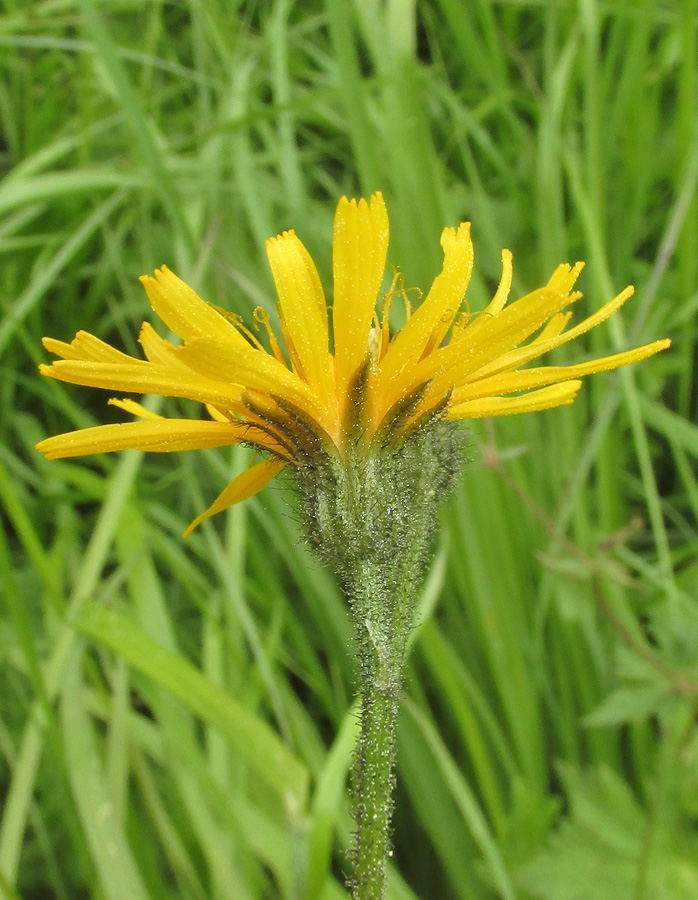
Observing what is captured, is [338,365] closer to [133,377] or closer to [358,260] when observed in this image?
[358,260]

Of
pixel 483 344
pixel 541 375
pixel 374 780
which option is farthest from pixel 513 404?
pixel 374 780

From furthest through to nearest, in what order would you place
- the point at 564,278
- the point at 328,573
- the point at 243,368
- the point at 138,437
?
the point at 328,573
the point at 564,278
the point at 138,437
the point at 243,368

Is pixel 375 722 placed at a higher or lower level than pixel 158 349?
lower

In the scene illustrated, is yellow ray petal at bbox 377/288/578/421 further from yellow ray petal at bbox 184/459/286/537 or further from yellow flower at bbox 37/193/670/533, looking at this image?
yellow ray petal at bbox 184/459/286/537

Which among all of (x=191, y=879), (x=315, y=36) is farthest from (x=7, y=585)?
(x=315, y=36)

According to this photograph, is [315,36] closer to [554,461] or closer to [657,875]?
[554,461]

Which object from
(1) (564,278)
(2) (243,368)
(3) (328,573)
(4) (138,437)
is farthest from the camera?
(3) (328,573)

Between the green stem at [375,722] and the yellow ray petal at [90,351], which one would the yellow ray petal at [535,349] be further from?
the yellow ray petal at [90,351]

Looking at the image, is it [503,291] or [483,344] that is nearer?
[483,344]
